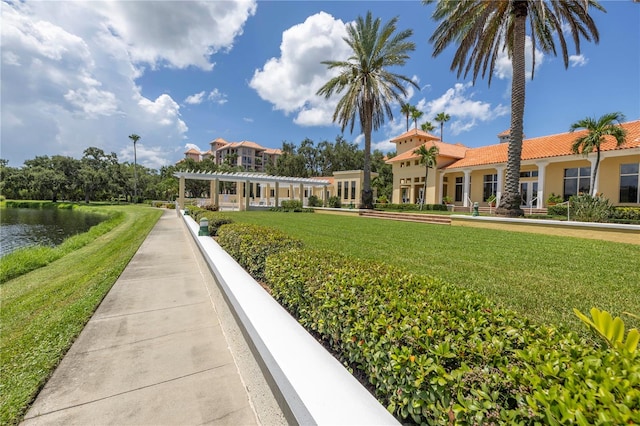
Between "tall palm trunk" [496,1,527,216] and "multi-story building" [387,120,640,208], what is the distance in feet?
18.2

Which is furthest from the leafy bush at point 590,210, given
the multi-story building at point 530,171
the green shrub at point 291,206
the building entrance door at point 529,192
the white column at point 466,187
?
the green shrub at point 291,206

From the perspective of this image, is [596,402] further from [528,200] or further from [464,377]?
[528,200]

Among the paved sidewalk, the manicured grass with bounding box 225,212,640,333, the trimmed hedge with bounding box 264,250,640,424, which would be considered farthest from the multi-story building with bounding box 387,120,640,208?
the paved sidewalk

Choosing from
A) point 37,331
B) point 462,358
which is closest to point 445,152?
point 462,358

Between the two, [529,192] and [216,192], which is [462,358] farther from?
[216,192]

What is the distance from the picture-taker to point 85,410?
2096 millimetres

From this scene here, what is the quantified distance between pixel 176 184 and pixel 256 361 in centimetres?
5107

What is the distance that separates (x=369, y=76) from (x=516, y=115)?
1069 centimetres

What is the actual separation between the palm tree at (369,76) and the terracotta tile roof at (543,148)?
7.89m

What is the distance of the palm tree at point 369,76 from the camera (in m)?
19.4

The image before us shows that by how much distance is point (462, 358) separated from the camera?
4.95 feet

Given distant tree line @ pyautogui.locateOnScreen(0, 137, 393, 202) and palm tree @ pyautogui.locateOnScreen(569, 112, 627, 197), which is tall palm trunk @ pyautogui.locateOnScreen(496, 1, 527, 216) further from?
distant tree line @ pyautogui.locateOnScreen(0, 137, 393, 202)

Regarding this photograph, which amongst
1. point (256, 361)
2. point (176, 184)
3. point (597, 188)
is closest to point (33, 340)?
point (256, 361)

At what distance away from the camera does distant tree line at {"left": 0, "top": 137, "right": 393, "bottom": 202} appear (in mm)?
46062
